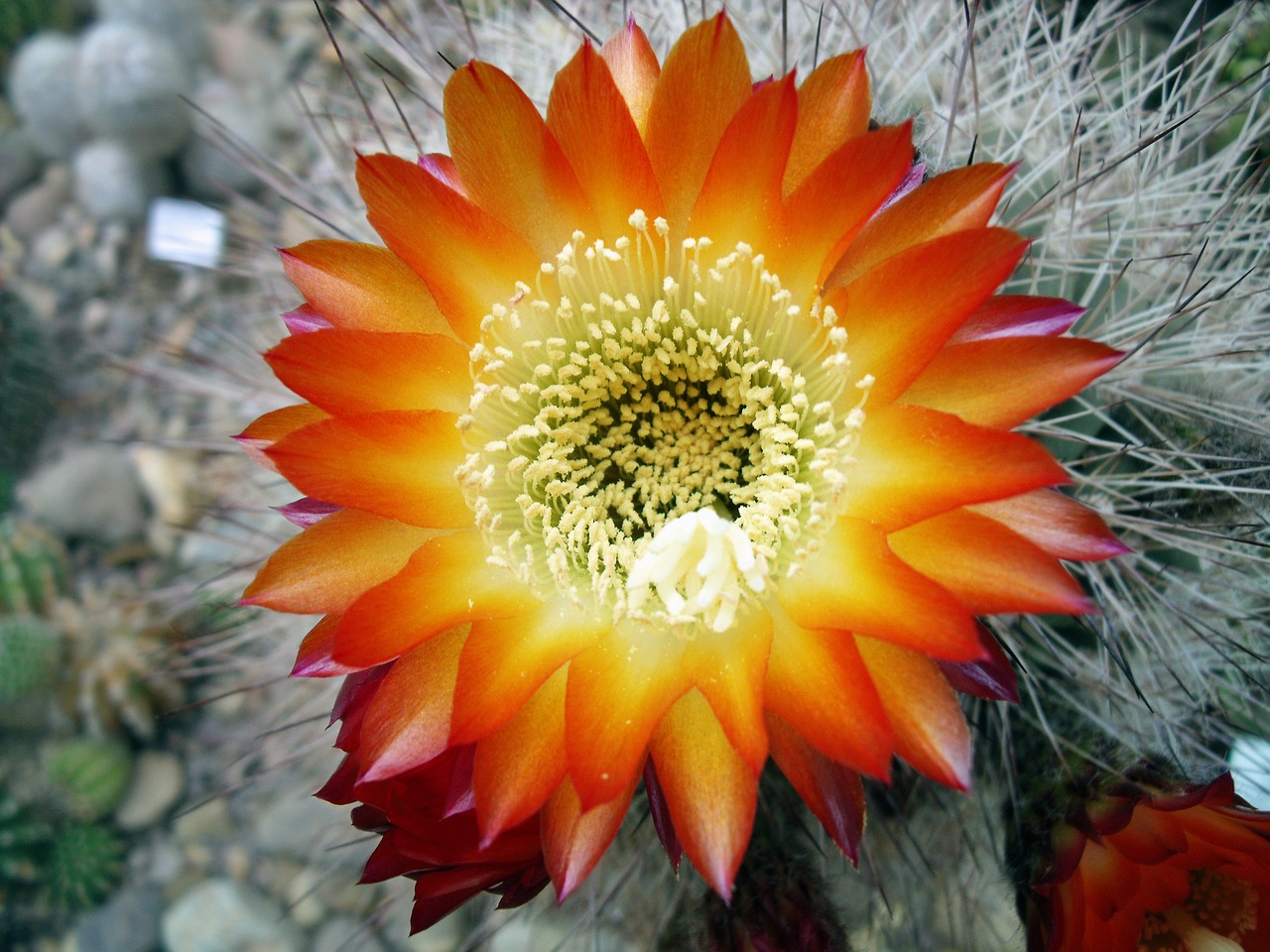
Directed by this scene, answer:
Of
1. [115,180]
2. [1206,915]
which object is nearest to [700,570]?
[1206,915]

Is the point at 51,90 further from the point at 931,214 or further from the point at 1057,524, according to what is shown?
the point at 1057,524

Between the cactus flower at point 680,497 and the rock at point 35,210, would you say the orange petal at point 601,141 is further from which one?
the rock at point 35,210

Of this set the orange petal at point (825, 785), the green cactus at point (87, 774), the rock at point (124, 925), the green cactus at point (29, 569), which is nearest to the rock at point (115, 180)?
the green cactus at point (29, 569)

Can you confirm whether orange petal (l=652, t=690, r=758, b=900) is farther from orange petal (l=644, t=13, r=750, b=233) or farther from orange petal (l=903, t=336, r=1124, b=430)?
orange petal (l=644, t=13, r=750, b=233)

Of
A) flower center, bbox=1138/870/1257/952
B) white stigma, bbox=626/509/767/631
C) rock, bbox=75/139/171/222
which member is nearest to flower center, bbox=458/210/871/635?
white stigma, bbox=626/509/767/631

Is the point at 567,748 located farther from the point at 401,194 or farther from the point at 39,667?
the point at 39,667
